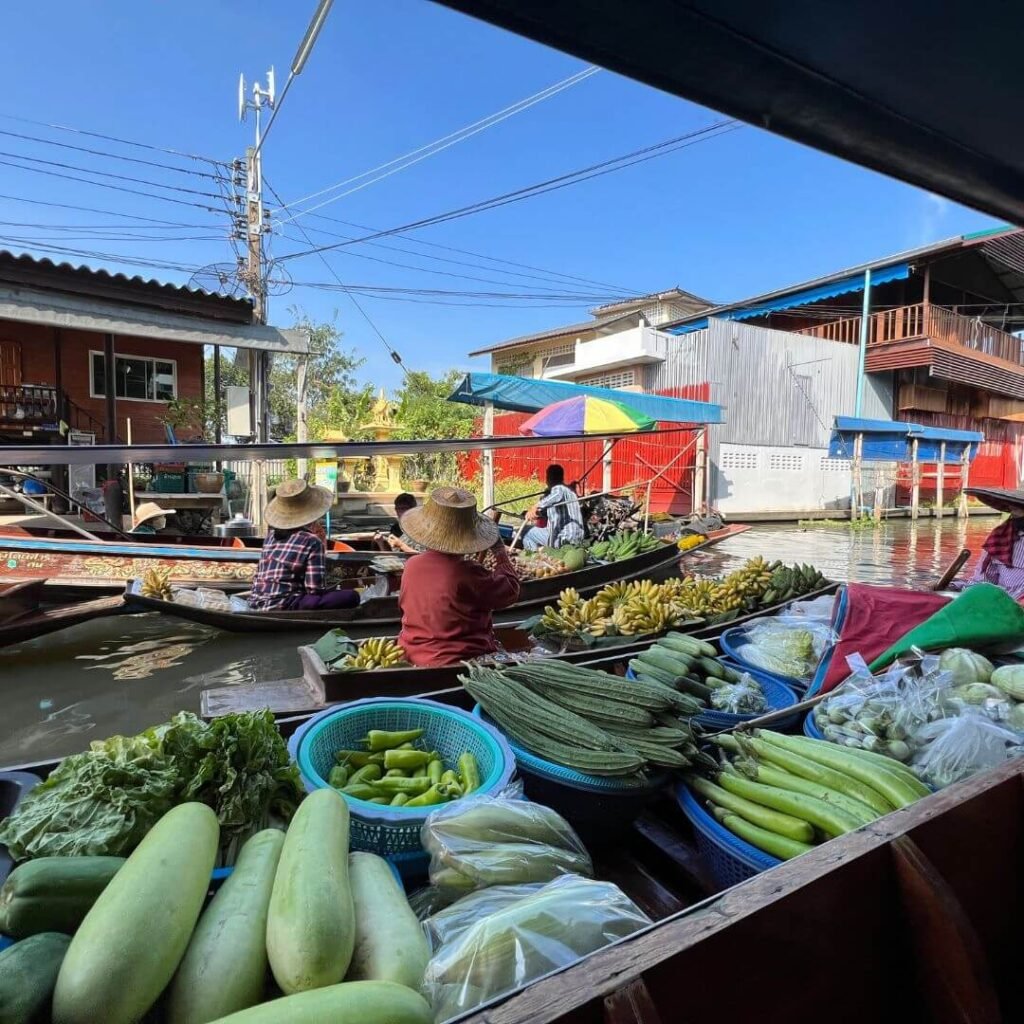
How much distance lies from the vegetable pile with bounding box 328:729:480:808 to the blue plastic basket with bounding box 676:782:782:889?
0.71m

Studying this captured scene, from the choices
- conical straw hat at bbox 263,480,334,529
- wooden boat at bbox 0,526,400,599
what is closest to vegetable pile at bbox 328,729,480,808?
conical straw hat at bbox 263,480,334,529

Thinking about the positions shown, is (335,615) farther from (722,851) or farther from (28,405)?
(28,405)

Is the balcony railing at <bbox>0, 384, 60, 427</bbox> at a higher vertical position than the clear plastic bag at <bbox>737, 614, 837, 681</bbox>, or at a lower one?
higher

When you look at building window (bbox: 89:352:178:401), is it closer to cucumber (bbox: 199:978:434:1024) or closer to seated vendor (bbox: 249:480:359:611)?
seated vendor (bbox: 249:480:359:611)

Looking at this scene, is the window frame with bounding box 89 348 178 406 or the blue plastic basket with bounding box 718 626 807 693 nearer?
the blue plastic basket with bounding box 718 626 807 693

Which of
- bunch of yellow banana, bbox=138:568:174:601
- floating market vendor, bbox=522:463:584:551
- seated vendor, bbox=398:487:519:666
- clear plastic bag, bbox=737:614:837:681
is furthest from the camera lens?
floating market vendor, bbox=522:463:584:551

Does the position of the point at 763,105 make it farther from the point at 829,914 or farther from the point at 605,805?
the point at 605,805

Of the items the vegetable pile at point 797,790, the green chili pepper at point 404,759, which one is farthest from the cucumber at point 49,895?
the vegetable pile at point 797,790

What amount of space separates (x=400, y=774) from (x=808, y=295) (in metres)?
24.9

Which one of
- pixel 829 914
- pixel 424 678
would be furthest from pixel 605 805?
pixel 424 678

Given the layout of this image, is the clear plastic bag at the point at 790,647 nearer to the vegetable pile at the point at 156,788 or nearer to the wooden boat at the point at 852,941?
the wooden boat at the point at 852,941

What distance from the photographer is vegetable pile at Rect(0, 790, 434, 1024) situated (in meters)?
0.90

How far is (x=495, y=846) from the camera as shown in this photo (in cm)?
149

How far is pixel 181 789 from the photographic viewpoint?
150 cm
